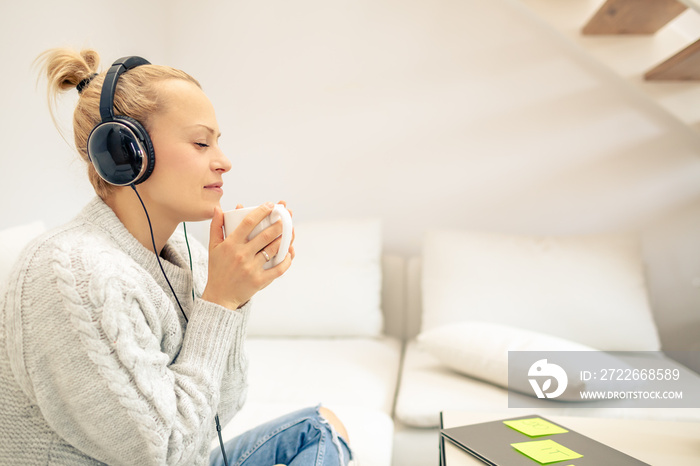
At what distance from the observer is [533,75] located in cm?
201

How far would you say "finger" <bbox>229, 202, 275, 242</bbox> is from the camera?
707 mm

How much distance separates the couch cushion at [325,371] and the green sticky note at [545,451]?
57cm

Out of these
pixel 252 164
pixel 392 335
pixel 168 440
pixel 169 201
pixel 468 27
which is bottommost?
pixel 392 335

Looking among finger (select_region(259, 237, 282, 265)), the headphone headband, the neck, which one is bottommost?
finger (select_region(259, 237, 282, 265))

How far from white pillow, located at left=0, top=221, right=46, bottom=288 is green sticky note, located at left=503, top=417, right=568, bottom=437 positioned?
103cm

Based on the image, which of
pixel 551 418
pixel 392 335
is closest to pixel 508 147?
pixel 392 335

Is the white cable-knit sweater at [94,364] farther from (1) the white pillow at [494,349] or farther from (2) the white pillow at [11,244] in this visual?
(1) the white pillow at [494,349]

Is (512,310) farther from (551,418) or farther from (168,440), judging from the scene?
(168,440)

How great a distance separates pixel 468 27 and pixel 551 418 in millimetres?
1743

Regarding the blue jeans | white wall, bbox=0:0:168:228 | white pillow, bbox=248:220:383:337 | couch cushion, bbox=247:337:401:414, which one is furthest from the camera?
white pillow, bbox=248:220:383:337

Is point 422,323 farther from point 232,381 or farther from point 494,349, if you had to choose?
point 232,381

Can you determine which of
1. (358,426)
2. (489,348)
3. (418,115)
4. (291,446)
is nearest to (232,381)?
(291,446)

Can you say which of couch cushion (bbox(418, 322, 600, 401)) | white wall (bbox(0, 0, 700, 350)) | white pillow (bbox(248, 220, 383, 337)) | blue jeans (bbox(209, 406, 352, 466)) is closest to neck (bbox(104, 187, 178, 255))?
blue jeans (bbox(209, 406, 352, 466))

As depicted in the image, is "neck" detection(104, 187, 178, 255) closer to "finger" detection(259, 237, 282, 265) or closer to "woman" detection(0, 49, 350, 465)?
"woman" detection(0, 49, 350, 465)
